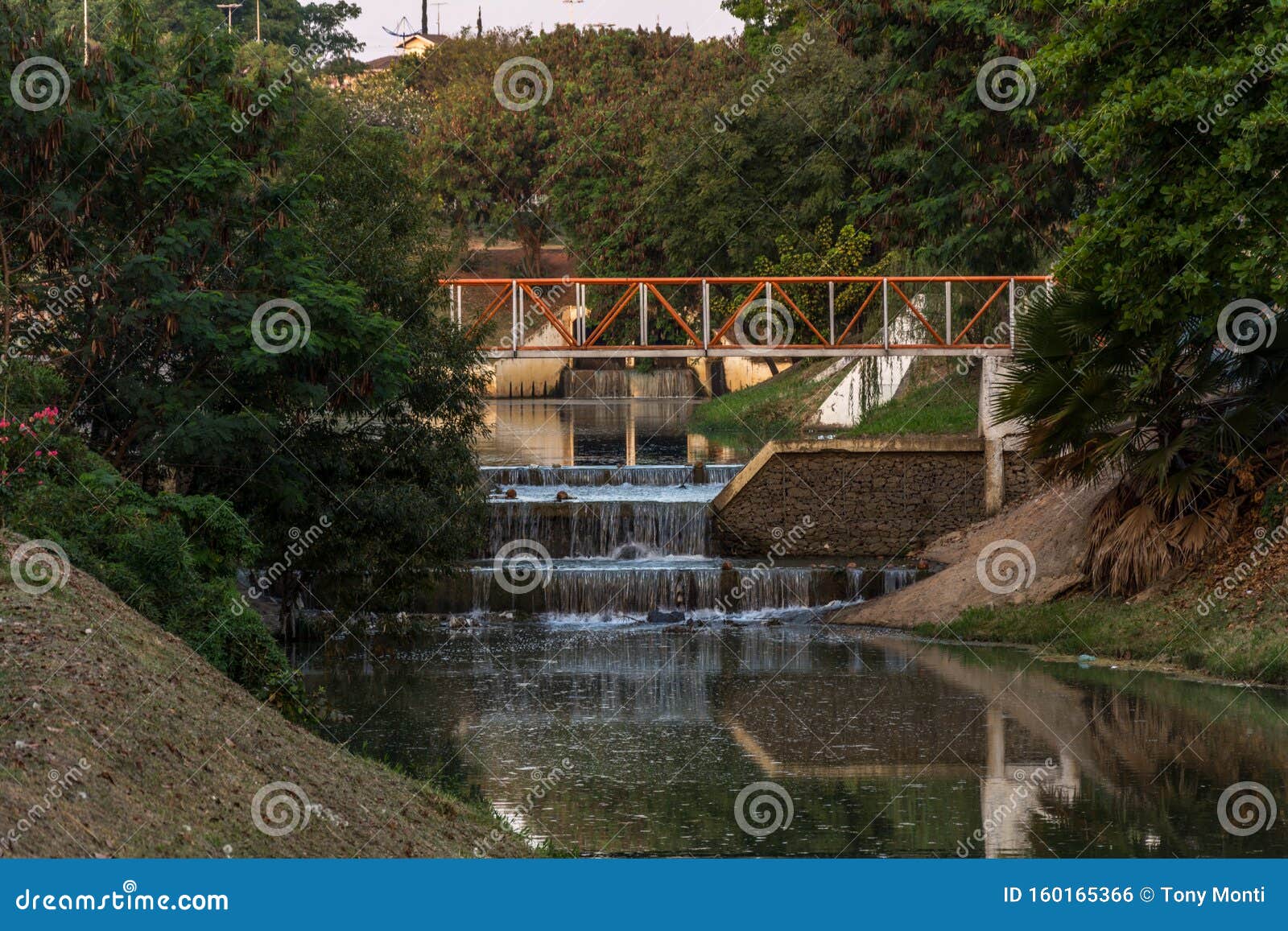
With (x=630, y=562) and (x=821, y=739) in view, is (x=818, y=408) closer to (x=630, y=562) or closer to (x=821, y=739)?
(x=630, y=562)

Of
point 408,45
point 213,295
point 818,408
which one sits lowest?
point 213,295

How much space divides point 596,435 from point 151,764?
4438 cm

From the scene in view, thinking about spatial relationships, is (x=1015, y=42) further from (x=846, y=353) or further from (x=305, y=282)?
(x=305, y=282)

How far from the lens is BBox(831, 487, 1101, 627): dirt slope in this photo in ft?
82.0

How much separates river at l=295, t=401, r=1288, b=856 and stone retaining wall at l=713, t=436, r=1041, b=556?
3.17 feet

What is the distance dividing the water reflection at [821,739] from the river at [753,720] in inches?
1.9

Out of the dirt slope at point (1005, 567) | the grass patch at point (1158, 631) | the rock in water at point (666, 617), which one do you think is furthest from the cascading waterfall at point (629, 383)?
the grass patch at point (1158, 631)

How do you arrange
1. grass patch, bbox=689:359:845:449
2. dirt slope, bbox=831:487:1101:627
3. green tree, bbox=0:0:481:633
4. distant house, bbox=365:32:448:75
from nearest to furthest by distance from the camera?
1. green tree, bbox=0:0:481:633
2. dirt slope, bbox=831:487:1101:627
3. grass patch, bbox=689:359:845:449
4. distant house, bbox=365:32:448:75

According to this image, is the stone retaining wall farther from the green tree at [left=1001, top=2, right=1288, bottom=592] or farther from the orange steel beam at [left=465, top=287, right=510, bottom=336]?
the green tree at [left=1001, top=2, right=1288, bottom=592]

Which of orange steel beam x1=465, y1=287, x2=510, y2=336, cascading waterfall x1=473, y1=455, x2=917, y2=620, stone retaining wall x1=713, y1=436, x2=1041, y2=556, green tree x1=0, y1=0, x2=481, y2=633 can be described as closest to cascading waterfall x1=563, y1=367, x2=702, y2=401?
cascading waterfall x1=473, y1=455, x2=917, y2=620

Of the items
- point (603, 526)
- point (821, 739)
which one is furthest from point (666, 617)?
point (821, 739)

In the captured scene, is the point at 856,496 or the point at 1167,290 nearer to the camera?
the point at 1167,290

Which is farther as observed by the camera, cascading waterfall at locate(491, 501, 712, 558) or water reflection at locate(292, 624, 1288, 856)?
cascading waterfall at locate(491, 501, 712, 558)

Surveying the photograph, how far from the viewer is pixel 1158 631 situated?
22094 mm
